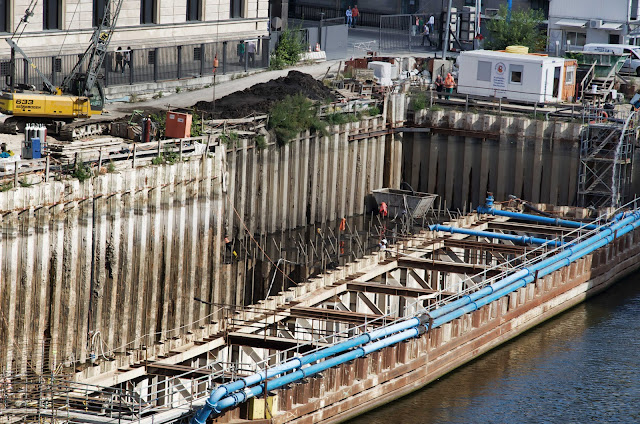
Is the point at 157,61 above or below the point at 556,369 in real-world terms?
above

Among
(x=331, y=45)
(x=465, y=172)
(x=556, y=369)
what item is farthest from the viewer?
(x=331, y=45)

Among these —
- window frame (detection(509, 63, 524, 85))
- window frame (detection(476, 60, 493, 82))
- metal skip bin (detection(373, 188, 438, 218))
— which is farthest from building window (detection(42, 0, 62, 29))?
window frame (detection(509, 63, 524, 85))

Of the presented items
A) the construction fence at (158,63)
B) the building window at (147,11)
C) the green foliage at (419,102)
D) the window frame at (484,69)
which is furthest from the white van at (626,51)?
the building window at (147,11)

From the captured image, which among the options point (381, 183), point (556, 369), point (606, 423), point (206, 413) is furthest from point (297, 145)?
point (206, 413)

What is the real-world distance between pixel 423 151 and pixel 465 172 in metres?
2.50

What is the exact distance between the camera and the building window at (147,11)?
222 ft

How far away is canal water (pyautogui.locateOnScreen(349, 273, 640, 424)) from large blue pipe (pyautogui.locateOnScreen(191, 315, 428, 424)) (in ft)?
7.69

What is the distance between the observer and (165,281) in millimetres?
45062

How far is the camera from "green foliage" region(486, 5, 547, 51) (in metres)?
80.0

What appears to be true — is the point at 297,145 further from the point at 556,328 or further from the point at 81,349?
the point at 81,349

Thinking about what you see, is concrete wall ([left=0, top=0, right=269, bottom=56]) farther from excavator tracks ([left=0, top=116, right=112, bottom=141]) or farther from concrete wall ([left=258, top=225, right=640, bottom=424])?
concrete wall ([left=258, top=225, right=640, bottom=424])

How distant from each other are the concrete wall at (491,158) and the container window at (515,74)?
187 inches

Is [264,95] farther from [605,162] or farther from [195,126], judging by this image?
[605,162]

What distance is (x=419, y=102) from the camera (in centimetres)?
6456
